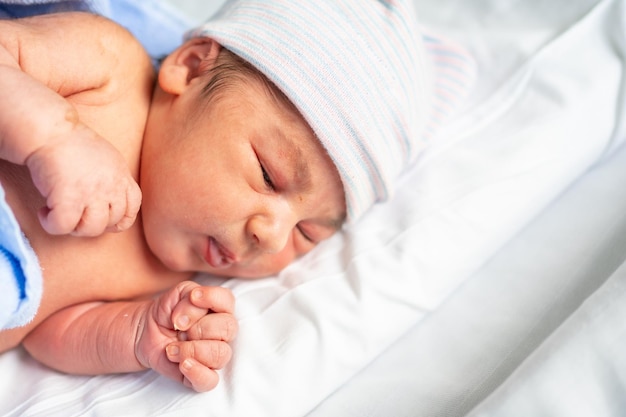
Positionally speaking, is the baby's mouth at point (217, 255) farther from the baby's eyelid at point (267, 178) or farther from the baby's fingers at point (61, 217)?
the baby's fingers at point (61, 217)

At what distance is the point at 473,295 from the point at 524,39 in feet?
2.51

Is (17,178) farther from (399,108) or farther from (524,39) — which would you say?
(524,39)

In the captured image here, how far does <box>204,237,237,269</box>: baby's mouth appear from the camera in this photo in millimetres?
1214

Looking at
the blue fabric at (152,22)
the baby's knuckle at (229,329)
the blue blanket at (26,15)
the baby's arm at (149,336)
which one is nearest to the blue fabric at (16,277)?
the blue blanket at (26,15)

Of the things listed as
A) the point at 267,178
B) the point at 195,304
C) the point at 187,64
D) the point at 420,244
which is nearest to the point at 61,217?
the point at 195,304

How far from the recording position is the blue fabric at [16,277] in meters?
0.97

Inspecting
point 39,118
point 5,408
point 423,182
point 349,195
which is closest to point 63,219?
point 39,118

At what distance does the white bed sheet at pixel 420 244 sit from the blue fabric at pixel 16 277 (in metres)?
0.21

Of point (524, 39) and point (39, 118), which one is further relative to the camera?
point (524, 39)

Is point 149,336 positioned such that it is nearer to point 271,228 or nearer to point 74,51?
point 271,228

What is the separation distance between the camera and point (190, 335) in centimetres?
111

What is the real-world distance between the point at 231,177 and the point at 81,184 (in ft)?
0.93

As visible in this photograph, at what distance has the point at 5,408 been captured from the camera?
3.75ft

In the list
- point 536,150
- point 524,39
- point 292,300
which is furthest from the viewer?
point 524,39
